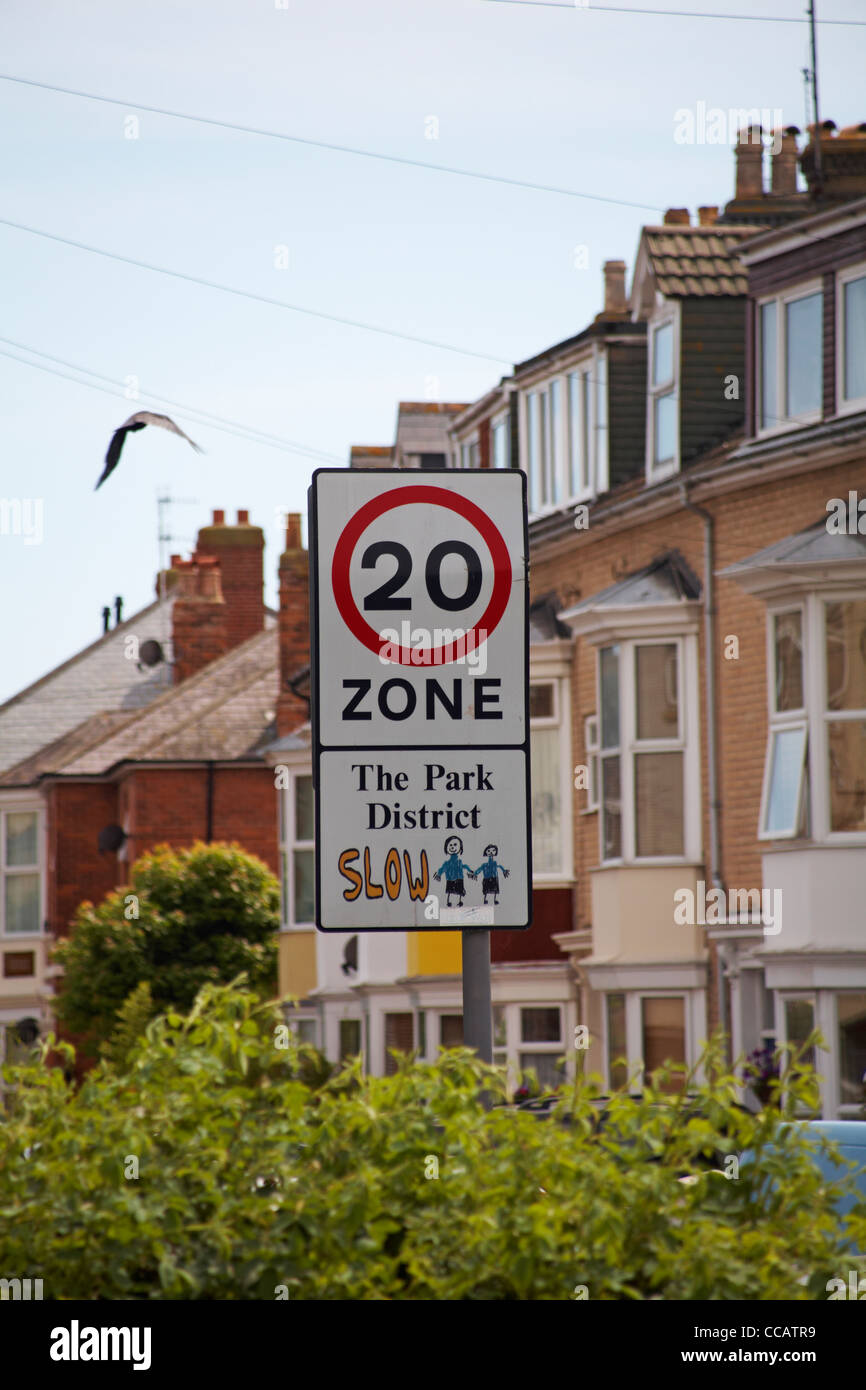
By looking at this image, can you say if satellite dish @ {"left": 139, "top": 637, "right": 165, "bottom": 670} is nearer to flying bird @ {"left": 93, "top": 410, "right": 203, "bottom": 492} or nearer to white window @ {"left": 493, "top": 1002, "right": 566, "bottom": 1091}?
white window @ {"left": 493, "top": 1002, "right": 566, "bottom": 1091}

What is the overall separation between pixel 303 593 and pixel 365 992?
7.91 meters

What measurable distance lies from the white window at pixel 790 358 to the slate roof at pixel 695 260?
1.32 meters

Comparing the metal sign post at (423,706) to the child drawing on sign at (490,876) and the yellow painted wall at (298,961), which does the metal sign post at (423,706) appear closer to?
the child drawing on sign at (490,876)

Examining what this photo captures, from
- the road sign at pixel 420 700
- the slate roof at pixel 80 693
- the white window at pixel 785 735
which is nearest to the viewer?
the road sign at pixel 420 700

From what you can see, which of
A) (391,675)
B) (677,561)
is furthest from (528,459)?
(391,675)

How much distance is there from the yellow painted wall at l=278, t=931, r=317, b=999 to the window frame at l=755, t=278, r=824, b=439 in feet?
44.3

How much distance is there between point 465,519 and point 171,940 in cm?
2753

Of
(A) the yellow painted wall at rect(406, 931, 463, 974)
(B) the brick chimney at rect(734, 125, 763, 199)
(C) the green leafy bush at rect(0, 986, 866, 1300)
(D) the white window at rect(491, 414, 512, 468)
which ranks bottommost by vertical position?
(A) the yellow painted wall at rect(406, 931, 463, 974)

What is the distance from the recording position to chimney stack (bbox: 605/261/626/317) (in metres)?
25.6

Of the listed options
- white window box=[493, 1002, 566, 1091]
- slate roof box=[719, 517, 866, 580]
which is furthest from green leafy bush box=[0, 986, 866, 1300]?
white window box=[493, 1002, 566, 1091]

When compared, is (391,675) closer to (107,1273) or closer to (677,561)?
(107,1273)

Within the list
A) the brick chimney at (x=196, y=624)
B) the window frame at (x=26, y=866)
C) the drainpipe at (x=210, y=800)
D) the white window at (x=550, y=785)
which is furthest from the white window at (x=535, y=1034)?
the window frame at (x=26, y=866)

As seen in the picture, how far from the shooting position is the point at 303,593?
31359 millimetres

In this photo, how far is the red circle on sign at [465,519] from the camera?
4527mm
